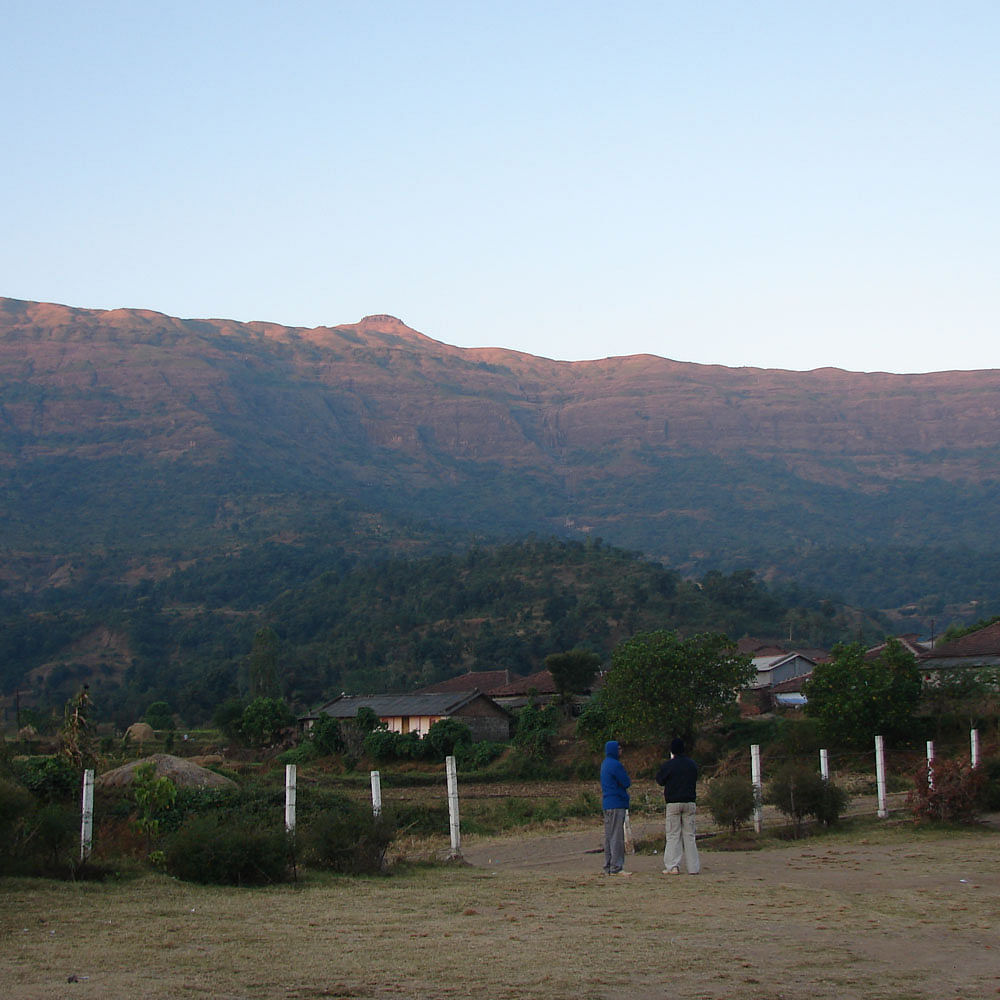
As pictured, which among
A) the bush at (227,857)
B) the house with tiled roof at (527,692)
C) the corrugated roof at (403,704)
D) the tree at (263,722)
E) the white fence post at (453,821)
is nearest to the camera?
the bush at (227,857)

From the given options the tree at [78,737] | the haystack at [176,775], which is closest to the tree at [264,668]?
the haystack at [176,775]

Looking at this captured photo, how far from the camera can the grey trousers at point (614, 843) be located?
500 inches

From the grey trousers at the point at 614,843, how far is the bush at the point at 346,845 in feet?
8.05

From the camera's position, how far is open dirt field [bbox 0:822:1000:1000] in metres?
6.73

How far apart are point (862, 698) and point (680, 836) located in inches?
942

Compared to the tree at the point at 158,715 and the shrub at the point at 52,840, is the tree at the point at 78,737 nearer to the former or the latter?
the shrub at the point at 52,840

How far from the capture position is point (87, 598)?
14212 cm

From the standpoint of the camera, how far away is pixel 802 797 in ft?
55.8

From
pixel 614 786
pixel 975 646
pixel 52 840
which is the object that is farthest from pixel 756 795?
pixel 975 646

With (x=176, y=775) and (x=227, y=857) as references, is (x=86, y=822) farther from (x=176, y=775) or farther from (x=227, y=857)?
(x=176, y=775)

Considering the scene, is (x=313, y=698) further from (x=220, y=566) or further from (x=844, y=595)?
(x=844, y=595)

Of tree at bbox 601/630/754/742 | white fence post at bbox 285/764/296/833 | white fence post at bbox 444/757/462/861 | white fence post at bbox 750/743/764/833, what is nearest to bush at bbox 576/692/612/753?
tree at bbox 601/630/754/742

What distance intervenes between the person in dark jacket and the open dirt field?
1.06ft

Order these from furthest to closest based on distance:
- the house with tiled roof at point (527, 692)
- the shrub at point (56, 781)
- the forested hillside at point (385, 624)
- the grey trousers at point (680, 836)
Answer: the forested hillside at point (385, 624) < the house with tiled roof at point (527, 692) < the shrub at point (56, 781) < the grey trousers at point (680, 836)
